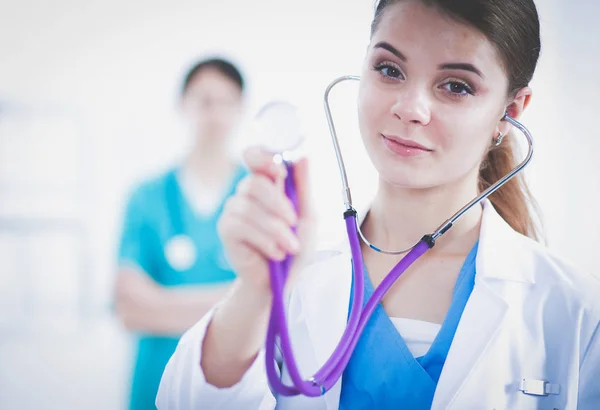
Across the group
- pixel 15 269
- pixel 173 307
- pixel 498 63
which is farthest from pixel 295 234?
pixel 15 269

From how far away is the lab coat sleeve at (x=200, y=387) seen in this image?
56cm

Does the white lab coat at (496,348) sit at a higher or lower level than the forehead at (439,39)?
lower

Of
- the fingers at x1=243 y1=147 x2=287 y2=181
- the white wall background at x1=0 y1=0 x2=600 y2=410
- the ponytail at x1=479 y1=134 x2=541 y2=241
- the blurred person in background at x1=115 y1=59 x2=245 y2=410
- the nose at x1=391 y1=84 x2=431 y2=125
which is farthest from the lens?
the white wall background at x1=0 y1=0 x2=600 y2=410

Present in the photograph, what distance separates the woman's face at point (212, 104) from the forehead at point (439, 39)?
74cm

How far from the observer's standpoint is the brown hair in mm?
560

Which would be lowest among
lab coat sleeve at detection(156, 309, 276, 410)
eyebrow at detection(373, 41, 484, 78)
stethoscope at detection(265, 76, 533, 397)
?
lab coat sleeve at detection(156, 309, 276, 410)

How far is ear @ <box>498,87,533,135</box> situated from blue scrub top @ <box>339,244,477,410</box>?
0.71 ft

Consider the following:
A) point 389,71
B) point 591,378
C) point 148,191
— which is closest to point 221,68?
point 148,191

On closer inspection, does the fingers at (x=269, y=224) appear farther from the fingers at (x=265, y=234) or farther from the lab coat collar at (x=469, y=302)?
the lab coat collar at (x=469, y=302)

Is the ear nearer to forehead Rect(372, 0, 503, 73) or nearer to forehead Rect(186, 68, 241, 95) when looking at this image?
forehead Rect(372, 0, 503, 73)

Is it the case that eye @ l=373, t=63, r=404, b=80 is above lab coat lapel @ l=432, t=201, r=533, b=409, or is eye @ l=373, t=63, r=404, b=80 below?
above

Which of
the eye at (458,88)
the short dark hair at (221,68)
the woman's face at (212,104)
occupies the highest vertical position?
the short dark hair at (221,68)

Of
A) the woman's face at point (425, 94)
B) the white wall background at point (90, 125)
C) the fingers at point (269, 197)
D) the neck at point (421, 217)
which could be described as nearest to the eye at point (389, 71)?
the woman's face at point (425, 94)

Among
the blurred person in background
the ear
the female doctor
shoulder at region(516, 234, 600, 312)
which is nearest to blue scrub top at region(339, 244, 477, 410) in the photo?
the female doctor
